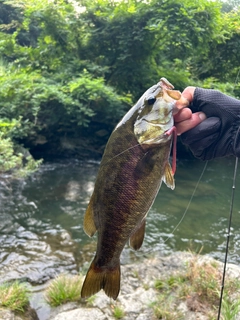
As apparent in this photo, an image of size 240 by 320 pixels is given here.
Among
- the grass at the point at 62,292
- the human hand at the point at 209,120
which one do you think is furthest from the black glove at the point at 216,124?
the grass at the point at 62,292

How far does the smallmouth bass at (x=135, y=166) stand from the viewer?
1.65 metres

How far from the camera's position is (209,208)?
28.5ft

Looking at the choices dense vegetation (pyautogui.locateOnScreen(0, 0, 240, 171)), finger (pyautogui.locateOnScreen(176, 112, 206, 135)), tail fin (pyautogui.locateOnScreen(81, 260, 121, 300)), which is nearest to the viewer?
finger (pyautogui.locateOnScreen(176, 112, 206, 135))

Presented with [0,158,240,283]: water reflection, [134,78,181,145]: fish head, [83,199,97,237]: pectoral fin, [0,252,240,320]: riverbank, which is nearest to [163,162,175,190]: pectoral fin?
[134,78,181,145]: fish head

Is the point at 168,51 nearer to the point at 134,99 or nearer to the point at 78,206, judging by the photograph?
the point at 134,99

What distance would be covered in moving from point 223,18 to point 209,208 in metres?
7.83

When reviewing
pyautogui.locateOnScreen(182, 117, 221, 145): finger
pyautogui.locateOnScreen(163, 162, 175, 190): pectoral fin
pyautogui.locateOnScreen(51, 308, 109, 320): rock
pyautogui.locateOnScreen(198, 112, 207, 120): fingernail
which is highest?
pyautogui.locateOnScreen(198, 112, 207, 120): fingernail

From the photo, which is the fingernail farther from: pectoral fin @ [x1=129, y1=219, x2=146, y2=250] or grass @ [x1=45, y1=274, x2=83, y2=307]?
grass @ [x1=45, y1=274, x2=83, y2=307]

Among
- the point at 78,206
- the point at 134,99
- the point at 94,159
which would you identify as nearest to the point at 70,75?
the point at 134,99

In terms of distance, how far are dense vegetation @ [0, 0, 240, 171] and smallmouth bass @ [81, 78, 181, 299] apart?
29.2 feet

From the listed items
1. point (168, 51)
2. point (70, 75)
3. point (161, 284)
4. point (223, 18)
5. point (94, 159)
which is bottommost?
point (94, 159)

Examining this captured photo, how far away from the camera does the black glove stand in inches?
70.8

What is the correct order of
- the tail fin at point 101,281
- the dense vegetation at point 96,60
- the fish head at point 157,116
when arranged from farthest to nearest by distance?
the dense vegetation at point 96,60 → the tail fin at point 101,281 → the fish head at point 157,116

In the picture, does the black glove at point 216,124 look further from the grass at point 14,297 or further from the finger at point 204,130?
the grass at point 14,297
